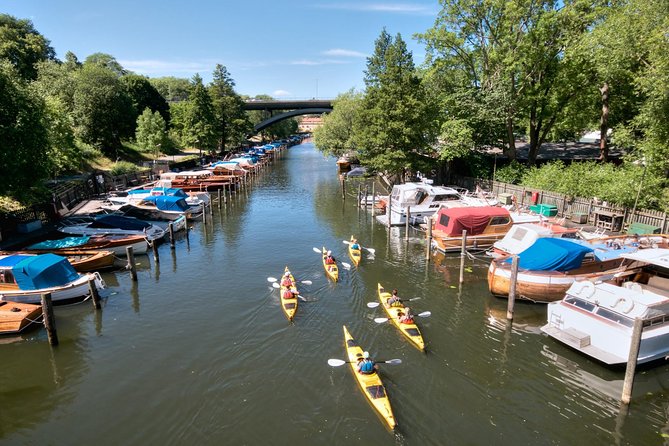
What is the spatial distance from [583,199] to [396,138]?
19.5 meters

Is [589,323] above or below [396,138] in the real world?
below

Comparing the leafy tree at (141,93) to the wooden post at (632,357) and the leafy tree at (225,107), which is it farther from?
the wooden post at (632,357)

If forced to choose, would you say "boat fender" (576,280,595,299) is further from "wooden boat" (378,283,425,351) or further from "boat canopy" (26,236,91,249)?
"boat canopy" (26,236,91,249)

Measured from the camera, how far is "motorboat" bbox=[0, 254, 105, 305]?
21.2 meters

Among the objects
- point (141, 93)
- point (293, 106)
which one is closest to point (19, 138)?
point (141, 93)

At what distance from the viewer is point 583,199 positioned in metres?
32.7

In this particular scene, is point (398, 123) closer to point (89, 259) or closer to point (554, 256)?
point (554, 256)

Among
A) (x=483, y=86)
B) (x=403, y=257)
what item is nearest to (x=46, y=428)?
(x=403, y=257)

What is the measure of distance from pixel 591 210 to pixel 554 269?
1439 centimetres

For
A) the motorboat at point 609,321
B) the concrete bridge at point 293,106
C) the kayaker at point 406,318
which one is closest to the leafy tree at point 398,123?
the kayaker at point 406,318

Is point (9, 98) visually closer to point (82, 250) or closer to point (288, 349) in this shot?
point (82, 250)

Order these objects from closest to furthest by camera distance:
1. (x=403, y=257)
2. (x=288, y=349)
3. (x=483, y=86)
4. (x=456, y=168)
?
1. (x=288, y=349)
2. (x=403, y=257)
3. (x=483, y=86)
4. (x=456, y=168)

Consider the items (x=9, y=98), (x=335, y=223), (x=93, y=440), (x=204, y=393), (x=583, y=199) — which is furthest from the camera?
(x=335, y=223)

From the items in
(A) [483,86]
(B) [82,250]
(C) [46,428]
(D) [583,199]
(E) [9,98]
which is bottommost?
(C) [46,428]
